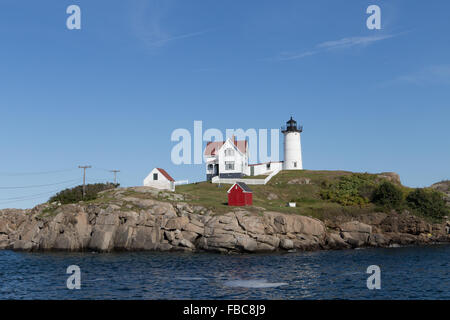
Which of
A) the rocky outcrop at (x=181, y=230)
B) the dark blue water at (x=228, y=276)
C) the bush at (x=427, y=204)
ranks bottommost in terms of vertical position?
the dark blue water at (x=228, y=276)

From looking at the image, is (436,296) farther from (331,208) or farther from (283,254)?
(331,208)

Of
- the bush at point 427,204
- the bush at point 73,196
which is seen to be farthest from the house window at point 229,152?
the bush at point 427,204

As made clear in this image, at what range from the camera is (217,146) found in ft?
299

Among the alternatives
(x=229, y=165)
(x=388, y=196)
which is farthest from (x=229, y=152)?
(x=388, y=196)

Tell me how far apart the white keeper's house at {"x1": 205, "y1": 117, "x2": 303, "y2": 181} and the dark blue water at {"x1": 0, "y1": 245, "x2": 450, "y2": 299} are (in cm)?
3704

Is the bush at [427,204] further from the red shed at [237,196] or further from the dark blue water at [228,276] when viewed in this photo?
the red shed at [237,196]

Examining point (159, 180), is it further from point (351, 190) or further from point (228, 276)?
point (228, 276)

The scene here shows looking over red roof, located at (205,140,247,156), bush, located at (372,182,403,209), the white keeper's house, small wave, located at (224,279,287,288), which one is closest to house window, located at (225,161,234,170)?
the white keeper's house

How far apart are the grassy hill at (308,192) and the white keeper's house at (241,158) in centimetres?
482

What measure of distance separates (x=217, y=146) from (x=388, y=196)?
130ft

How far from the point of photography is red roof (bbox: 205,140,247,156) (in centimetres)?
8850

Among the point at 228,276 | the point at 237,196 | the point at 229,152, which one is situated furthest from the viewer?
the point at 229,152

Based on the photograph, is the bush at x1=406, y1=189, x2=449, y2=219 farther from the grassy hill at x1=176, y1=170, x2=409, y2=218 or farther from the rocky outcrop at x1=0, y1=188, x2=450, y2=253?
the rocky outcrop at x1=0, y1=188, x2=450, y2=253

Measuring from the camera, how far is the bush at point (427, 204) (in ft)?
211
